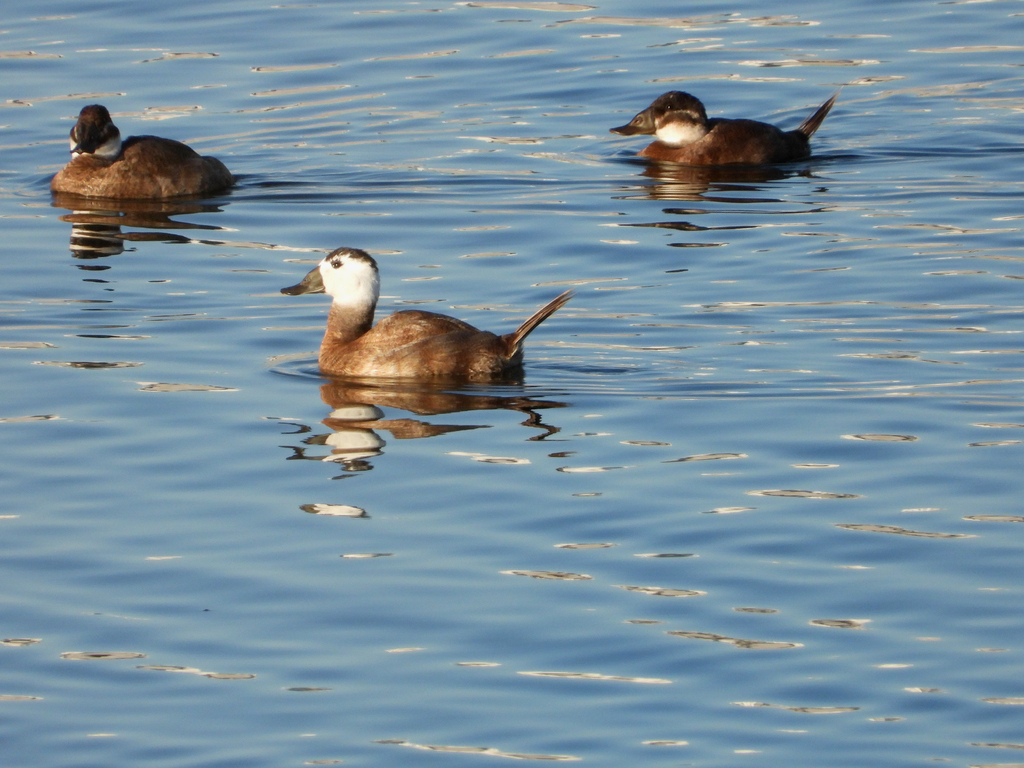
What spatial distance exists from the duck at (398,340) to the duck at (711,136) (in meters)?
6.18

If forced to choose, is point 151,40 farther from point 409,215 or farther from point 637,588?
point 637,588

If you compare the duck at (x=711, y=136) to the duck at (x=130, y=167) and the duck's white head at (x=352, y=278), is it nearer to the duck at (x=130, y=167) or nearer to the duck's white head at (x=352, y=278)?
the duck at (x=130, y=167)

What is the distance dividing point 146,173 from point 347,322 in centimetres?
532

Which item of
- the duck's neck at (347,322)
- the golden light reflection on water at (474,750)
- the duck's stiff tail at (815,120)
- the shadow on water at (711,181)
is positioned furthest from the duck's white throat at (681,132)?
the golden light reflection on water at (474,750)

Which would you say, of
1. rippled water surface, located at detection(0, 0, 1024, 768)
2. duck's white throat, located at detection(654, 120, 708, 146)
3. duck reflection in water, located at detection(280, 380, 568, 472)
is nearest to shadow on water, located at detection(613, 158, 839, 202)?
rippled water surface, located at detection(0, 0, 1024, 768)

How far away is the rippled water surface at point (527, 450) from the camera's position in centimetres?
589

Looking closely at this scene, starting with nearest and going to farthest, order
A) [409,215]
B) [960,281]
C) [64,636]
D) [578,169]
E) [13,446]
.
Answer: [64,636], [13,446], [960,281], [409,215], [578,169]

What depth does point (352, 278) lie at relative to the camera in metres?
10.5

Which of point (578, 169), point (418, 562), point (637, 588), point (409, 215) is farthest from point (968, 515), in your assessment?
point (578, 169)

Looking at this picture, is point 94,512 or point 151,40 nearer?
point 94,512

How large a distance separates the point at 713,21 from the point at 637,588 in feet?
50.5

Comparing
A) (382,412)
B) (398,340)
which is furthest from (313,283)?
(382,412)

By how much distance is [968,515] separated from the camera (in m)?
7.48

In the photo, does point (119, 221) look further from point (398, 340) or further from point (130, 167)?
point (398, 340)
